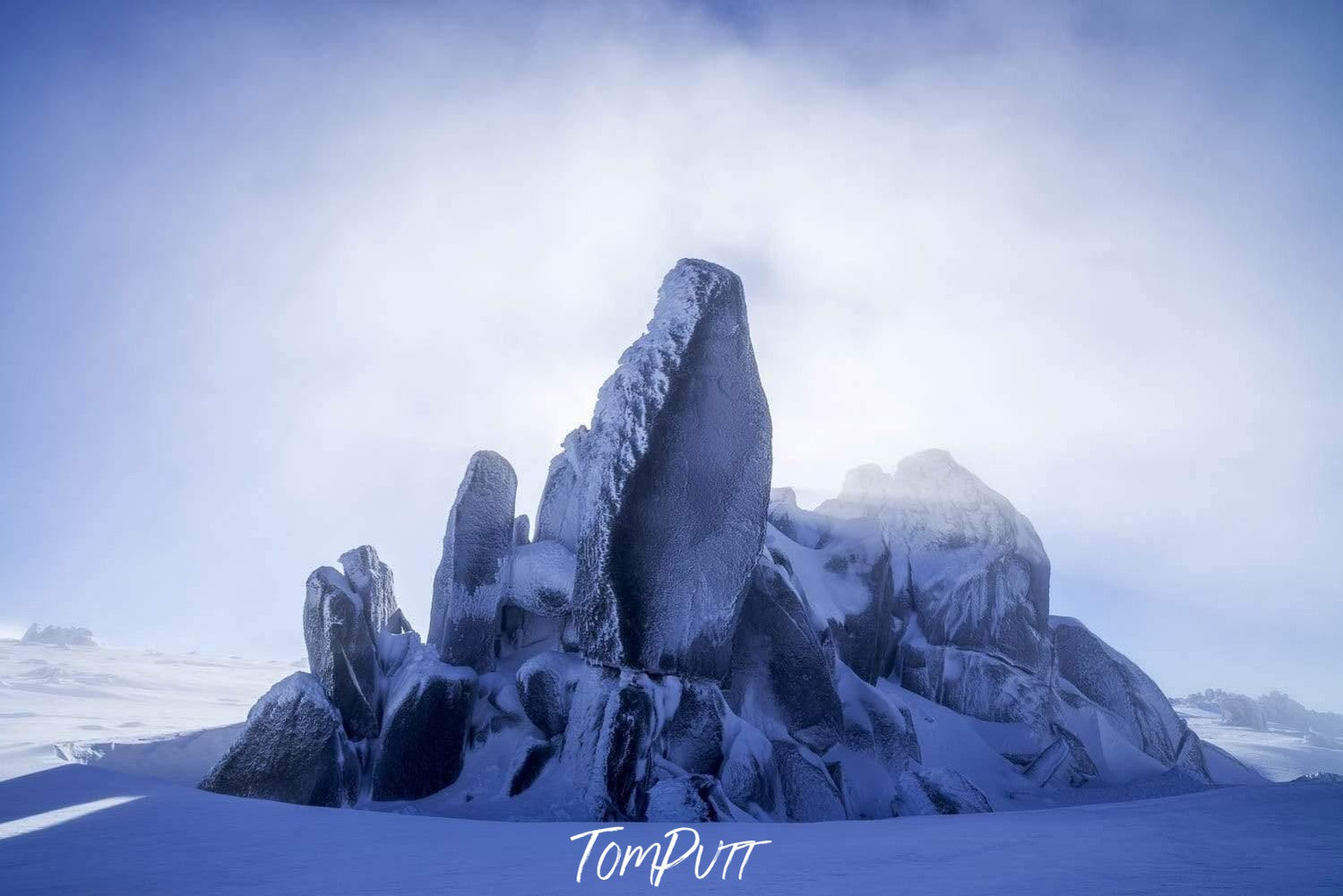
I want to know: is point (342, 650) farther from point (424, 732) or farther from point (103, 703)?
point (103, 703)

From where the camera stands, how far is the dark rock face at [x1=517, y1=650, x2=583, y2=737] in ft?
27.4

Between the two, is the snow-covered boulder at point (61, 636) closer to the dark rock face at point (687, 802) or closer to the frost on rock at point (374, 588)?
the frost on rock at point (374, 588)

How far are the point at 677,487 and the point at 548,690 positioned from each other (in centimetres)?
282

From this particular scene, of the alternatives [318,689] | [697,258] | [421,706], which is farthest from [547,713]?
[697,258]

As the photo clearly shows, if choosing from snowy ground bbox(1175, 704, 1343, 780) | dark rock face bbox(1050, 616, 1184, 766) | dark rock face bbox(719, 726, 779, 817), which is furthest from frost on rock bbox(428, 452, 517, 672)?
snowy ground bbox(1175, 704, 1343, 780)

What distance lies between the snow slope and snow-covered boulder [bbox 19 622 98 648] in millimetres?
31708

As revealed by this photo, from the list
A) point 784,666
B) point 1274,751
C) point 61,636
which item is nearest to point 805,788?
point 784,666

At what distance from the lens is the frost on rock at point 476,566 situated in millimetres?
9703

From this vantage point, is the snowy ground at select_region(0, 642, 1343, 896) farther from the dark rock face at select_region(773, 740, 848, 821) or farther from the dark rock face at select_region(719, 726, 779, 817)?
the dark rock face at select_region(773, 740, 848, 821)

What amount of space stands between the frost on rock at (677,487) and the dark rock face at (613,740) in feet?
0.93

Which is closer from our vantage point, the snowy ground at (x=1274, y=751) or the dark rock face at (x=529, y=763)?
the dark rock face at (x=529, y=763)

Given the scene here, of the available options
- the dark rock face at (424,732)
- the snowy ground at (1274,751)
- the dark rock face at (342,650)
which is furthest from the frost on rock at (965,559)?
the dark rock face at (342,650)

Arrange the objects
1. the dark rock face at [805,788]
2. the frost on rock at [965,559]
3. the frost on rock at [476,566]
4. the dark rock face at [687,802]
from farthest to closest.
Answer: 1. the frost on rock at [965,559]
2. the frost on rock at [476,566]
3. the dark rock face at [805,788]
4. the dark rock face at [687,802]

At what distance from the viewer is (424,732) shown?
28.5 ft
